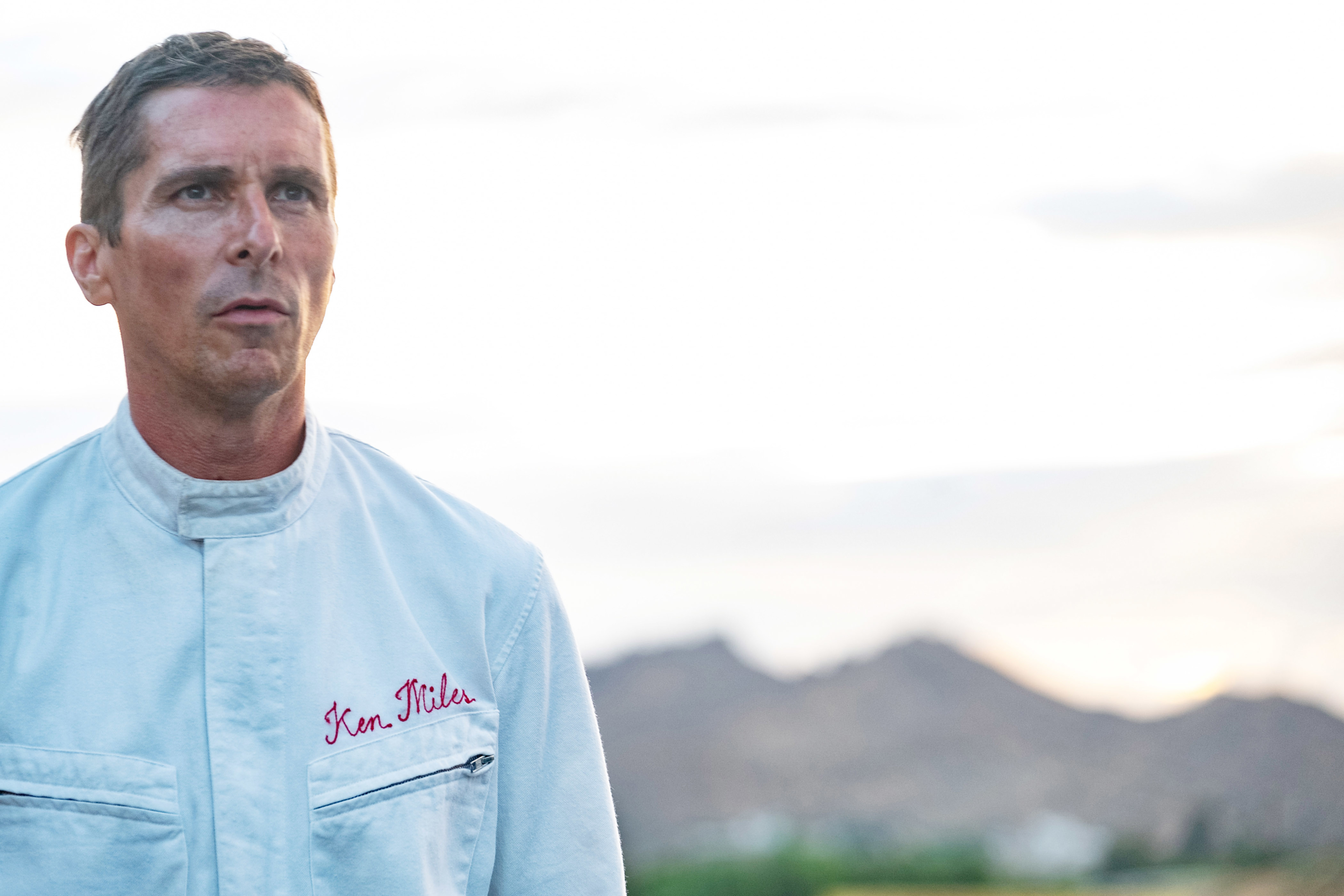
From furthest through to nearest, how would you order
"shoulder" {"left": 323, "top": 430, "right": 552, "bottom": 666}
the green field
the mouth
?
1. the green field
2. "shoulder" {"left": 323, "top": 430, "right": 552, "bottom": 666}
3. the mouth

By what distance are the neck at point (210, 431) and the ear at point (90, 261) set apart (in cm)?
15

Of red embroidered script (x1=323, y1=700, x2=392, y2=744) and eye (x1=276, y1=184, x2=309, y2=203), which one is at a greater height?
eye (x1=276, y1=184, x2=309, y2=203)

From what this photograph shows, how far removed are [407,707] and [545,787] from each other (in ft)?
0.88

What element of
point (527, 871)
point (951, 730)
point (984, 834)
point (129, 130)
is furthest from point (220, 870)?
point (951, 730)

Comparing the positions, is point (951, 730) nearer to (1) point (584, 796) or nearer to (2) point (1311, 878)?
(2) point (1311, 878)

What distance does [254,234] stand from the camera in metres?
1.79

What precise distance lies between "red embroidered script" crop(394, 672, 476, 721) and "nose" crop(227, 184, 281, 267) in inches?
25.5

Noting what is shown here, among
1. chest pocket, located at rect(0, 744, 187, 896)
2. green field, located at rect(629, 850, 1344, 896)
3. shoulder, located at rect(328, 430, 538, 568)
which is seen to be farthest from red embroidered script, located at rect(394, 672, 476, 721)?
green field, located at rect(629, 850, 1344, 896)

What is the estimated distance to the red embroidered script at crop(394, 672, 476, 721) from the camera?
1907 millimetres

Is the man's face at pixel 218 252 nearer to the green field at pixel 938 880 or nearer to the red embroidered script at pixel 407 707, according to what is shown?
the red embroidered script at pixel 407 707

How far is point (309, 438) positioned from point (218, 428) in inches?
5.9

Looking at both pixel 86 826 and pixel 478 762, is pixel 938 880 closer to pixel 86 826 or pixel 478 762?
pixel 478 762

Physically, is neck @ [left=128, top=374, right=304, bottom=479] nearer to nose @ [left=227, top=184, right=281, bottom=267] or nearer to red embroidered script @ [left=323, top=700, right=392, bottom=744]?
nose @ [left=227, top=184, right=281, bottom=267]

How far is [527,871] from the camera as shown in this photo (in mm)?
1995
